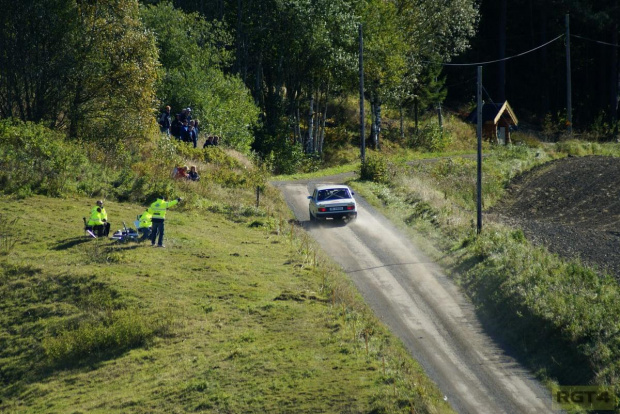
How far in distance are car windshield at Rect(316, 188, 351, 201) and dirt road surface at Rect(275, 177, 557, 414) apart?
3.77 feet

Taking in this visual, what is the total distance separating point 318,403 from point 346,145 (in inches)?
1697

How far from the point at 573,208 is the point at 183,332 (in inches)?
1079

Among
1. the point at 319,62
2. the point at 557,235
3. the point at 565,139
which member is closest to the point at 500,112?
the point at 565,139

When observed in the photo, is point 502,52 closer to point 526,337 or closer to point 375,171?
point 375,171

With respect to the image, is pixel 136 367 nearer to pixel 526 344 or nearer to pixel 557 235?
pixel 526 344

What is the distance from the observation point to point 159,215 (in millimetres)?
26422

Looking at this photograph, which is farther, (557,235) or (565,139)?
(565,139)

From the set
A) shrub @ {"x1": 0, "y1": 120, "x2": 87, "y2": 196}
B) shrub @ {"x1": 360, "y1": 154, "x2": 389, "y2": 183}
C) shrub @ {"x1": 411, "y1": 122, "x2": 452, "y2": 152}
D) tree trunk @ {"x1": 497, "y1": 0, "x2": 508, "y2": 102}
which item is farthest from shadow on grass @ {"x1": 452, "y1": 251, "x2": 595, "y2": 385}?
tree trunk @ {"x1": 497, "y1": 0, "x2": 508, "y2": 102}

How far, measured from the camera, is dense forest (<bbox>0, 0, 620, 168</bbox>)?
1459 inches

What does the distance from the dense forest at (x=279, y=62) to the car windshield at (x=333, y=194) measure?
31.9 feet

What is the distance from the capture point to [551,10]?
7106cm

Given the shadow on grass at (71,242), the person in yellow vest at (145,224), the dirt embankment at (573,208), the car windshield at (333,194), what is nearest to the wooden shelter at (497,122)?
the dirt embankment at (573,208)

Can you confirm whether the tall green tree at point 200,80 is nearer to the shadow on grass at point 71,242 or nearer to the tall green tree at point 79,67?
the tall green tree at point 79,67

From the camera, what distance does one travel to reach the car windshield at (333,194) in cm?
3416
